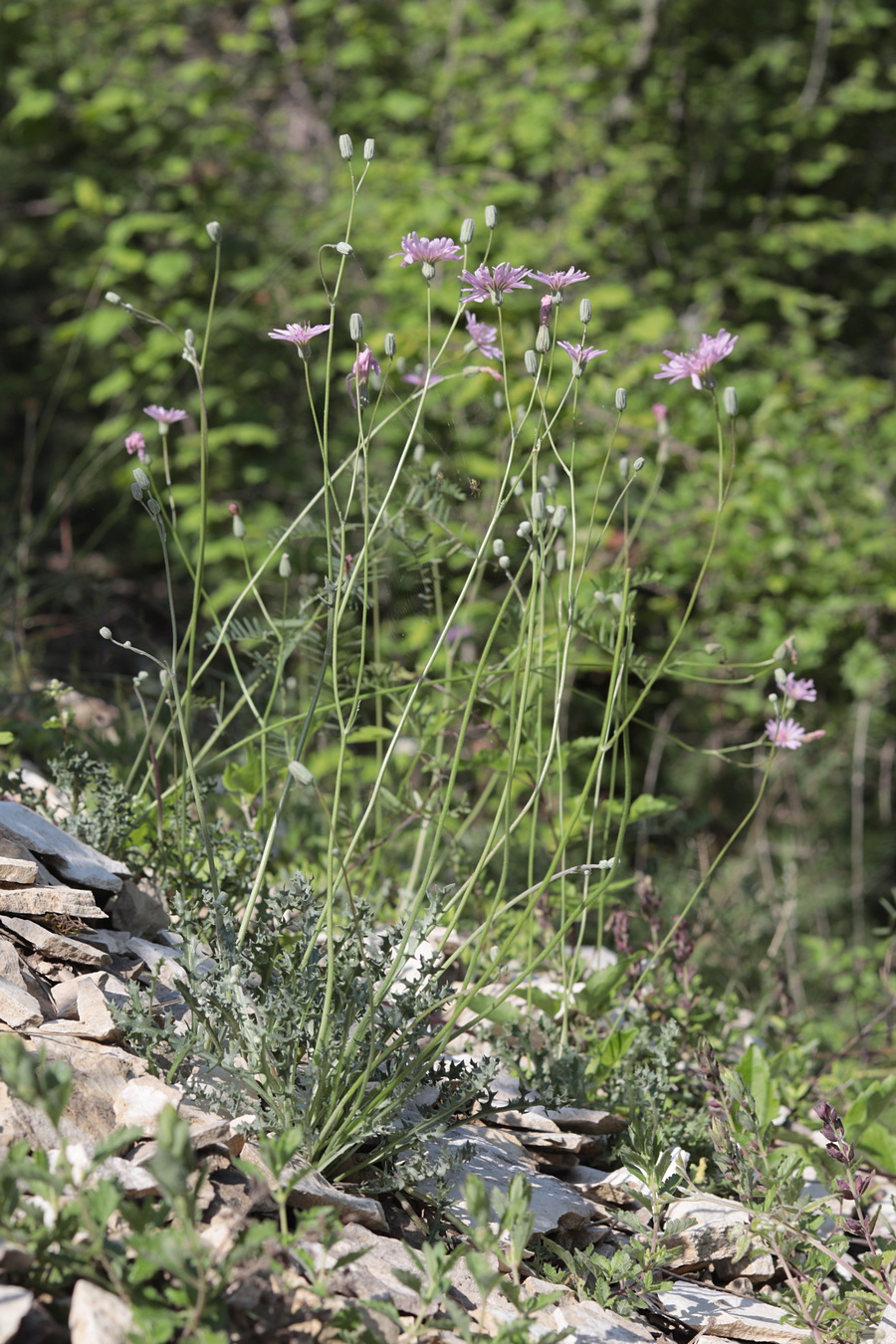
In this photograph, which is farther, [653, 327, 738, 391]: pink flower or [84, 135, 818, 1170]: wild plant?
[653, 327, 738, 391]: pink flower

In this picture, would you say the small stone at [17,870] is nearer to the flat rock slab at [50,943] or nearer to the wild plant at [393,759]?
the flat rock slab at [50,943]

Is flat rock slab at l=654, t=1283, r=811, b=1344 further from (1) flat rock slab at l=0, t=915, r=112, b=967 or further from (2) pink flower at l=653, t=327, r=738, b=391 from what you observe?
(2) pink flower at l=653, t=327, r=738, b=391

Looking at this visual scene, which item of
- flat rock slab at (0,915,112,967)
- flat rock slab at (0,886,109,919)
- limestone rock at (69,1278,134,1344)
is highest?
limestone rock at (69,1278,134,1344)

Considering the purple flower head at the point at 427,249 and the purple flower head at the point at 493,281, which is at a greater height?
the purple flower head at the point at 427,249

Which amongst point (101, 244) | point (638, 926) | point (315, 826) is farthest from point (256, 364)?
point (638, 926)

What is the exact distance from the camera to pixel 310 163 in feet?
17.9

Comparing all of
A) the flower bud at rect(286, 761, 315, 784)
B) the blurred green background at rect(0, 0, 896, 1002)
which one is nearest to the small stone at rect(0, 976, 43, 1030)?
the flower bud at rect(286, 761, 315, 784)

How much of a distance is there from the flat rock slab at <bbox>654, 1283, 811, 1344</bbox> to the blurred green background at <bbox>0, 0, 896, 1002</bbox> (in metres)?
1.48

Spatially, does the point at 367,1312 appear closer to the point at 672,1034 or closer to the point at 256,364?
the point at 672,1034

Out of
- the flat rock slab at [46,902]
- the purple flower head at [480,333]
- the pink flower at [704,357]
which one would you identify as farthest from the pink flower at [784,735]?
the flat rock slab at [46,902]

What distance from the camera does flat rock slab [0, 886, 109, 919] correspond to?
5.05 feet

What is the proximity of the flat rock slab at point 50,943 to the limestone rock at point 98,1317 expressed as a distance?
1.89 feet

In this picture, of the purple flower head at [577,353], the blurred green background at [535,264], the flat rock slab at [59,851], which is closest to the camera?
the purple flower head at [577,353]

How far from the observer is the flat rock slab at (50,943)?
1534 mm
